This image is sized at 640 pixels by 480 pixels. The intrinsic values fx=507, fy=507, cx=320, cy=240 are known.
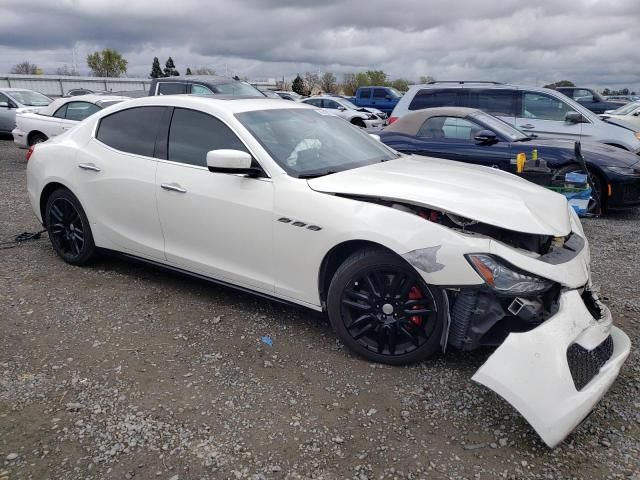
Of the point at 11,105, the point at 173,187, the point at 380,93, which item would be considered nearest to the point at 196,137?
the point at 173,187

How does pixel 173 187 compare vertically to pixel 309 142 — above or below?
below

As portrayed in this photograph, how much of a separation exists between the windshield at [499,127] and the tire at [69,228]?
16.8 feet

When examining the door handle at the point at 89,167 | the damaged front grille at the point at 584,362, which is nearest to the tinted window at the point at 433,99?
the door handle at the point at 89,167

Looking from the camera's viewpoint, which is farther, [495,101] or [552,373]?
[495,101]

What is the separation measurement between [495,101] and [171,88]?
6.00 meters

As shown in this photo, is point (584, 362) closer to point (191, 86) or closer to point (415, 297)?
point (415, 297)

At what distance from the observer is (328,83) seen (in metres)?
69.4

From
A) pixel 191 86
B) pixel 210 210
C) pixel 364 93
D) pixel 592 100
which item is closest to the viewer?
pixel 210 210

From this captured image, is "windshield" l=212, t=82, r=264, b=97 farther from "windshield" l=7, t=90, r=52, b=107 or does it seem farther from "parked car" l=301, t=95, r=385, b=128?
"windshield" l=7, t=90, r=52, b=107

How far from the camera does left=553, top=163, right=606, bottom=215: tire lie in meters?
6.14

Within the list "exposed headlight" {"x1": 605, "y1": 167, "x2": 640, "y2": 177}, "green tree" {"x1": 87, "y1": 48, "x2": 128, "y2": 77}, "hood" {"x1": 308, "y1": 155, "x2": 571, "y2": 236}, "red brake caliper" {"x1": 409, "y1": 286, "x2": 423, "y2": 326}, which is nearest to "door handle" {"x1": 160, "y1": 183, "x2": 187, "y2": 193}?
"hood" {"x1": 308, "y1": 155, "x2": 571, "y2": 236}

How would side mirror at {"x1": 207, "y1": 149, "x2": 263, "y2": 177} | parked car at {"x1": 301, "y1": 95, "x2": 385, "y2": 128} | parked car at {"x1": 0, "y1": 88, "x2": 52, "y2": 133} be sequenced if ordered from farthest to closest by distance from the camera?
parked car at {"x1": 301, "y1": 95, "x2": 385, "y2": 128} < parked car at {"x1": 0, "y1": 88, "x2": 52, "y2": 133} < side mirror at {"x1": 207, "y1": 149, "x2": 263, "y2": 177}

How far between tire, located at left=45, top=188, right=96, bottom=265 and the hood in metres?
2.34

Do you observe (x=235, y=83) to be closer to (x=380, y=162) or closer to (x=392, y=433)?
(x=380, y=162)
